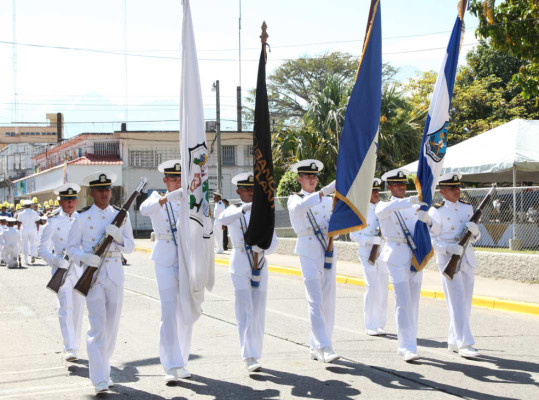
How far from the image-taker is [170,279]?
285 inches

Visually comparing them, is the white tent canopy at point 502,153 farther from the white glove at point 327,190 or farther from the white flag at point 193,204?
the white flag at point 193,204

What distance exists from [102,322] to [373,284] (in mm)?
4423

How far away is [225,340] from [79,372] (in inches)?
84.2

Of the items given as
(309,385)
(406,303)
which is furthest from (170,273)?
(406,303)

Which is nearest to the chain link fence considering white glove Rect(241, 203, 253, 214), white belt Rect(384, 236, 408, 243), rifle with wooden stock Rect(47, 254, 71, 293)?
white belt Rect(384, 236, 408, 243)

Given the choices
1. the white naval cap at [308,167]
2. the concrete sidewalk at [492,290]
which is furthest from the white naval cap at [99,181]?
the concrete sidewalk at [492,290]

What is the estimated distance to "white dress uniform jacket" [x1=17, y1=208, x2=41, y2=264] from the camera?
24.4 m

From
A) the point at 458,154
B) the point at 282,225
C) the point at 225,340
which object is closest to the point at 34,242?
the point at 282,225

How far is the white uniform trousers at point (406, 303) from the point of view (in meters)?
7.91

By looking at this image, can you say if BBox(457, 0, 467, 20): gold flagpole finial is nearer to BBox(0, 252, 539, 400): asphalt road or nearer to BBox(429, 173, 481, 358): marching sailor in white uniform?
BBox(429, 173, 481, 358): marching sailor in white uniform

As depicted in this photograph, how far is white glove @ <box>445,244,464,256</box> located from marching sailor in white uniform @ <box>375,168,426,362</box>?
0.43m

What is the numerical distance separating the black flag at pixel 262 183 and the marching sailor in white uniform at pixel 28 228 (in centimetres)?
1879

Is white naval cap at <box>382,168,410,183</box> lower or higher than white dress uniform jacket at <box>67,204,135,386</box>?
higher

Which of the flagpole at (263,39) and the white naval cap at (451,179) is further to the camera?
the white naval cap at (451,179)
